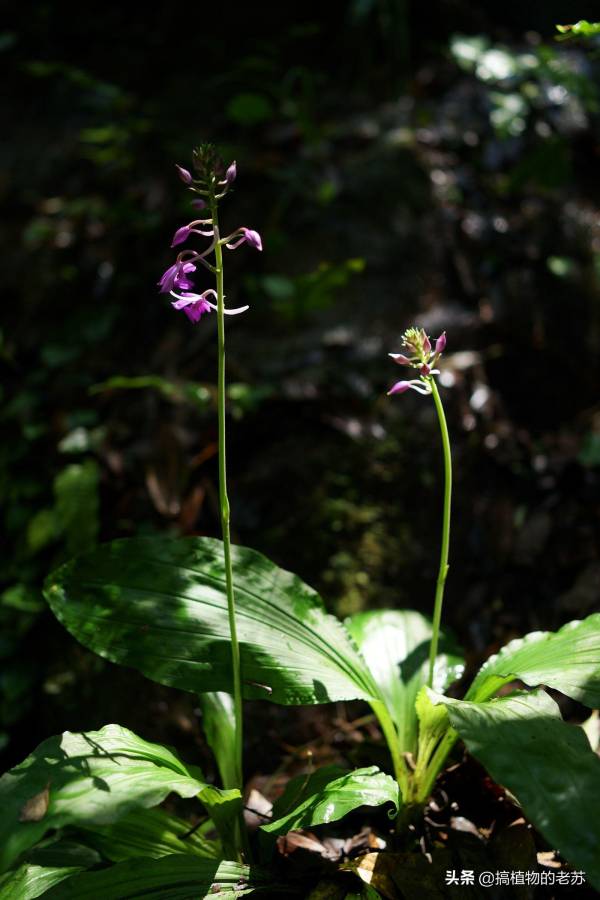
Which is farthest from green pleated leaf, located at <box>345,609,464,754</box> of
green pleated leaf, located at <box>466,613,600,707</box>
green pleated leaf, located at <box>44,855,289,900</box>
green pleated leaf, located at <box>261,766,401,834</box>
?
green pleated leaf, located at <box>44,855,289,900</box>

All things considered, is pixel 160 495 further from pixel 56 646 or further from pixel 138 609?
pixel 138 609

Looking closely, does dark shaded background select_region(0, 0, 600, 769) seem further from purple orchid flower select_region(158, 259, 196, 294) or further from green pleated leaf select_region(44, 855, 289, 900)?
purple orchid flower select_region(158, 259, 196, 294)

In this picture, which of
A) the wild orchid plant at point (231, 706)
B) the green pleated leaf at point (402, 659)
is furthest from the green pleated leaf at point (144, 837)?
the green pleated leaf at point (402, 659)

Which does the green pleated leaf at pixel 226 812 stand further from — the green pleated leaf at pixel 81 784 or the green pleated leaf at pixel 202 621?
the green pleated leaf at pixel 202 621

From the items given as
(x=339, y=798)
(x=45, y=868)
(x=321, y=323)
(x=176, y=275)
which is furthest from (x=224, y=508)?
(x=321, y=323)

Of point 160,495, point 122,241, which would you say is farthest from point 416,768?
point 122,241

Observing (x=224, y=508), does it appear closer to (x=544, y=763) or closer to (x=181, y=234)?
(x=181, y=234)
